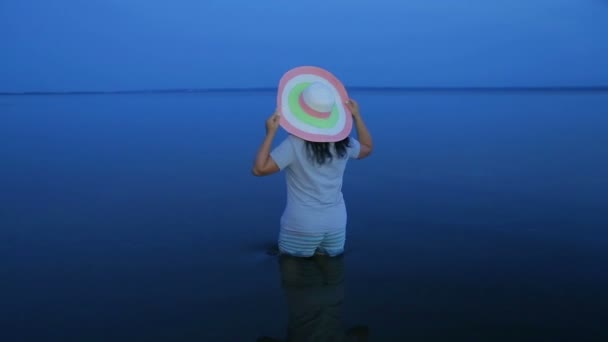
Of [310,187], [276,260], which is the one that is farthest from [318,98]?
[276,260]

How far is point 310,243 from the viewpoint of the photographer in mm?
3297

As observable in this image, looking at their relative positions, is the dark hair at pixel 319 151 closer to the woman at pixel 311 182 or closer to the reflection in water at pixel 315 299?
the woman at pixel 311 182

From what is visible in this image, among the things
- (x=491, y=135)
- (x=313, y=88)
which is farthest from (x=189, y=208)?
(x=491, y=135)

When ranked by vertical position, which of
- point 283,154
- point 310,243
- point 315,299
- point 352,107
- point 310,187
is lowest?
point 315,299

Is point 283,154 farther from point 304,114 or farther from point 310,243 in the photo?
point 310,243

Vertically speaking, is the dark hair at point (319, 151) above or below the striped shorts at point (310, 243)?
above

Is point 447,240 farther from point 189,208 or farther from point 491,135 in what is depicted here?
point 491,135

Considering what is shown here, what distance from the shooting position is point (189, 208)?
5.08m

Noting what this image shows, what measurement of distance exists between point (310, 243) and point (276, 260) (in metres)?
0.39

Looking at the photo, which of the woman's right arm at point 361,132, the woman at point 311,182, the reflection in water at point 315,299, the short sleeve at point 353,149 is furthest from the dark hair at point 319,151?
the reflection in water at point 315,299

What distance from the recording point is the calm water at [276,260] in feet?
9.14

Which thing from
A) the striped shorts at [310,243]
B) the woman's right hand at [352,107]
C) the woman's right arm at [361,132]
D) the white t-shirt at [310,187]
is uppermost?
the woman's right hand at [352,107]

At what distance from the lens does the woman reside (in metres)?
3.01

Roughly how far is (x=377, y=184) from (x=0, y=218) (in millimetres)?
3652
